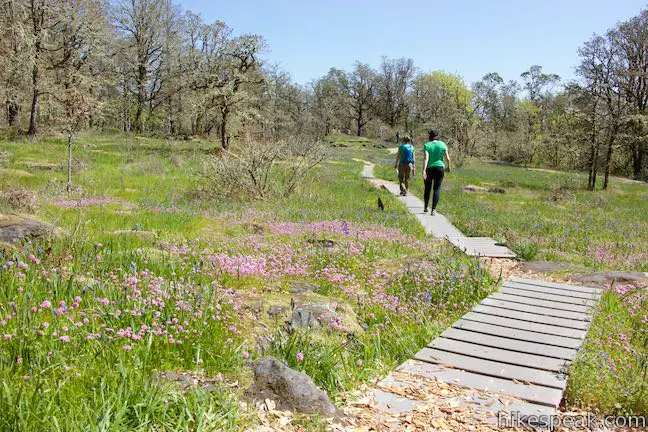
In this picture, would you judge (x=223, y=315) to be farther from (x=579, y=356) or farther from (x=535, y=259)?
(x=535, y=259)

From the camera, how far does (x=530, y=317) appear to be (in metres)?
6.04

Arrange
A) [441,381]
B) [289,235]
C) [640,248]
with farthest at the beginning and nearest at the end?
[640,248]
[289,235]
[441,381]

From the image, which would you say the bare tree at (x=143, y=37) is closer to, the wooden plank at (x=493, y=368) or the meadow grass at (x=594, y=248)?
the meadow grass at (x=594, y=248)

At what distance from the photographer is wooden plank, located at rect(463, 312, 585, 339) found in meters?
5.49

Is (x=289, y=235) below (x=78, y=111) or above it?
below

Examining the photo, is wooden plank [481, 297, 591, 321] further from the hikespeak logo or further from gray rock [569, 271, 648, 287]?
the hikespeak logo

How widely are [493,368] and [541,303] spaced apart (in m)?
2.51

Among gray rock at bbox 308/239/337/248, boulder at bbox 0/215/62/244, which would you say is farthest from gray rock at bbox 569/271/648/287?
boulder at bbox 0/215/62/244

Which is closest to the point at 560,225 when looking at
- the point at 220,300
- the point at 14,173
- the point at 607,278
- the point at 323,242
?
the point at 607,278

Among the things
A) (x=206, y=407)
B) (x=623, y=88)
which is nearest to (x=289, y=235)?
(x=206, y=407)

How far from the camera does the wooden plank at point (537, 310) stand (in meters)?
6.11

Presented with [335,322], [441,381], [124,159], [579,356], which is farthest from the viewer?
[124,159]

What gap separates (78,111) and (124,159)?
34.7 ft

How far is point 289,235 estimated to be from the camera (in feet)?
32.5
